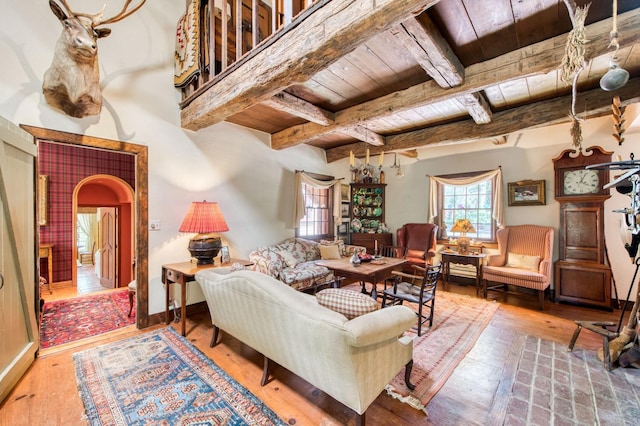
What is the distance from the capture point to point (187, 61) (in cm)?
304

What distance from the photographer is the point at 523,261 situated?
4.07 m

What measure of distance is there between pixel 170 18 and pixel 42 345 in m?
3.87

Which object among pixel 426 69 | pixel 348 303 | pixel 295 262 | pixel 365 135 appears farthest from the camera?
pixel 365 135

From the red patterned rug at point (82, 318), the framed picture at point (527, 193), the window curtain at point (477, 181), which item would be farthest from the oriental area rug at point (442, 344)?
the red patterned rug at point (82, 318)

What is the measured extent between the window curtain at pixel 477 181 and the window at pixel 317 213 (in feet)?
6.76

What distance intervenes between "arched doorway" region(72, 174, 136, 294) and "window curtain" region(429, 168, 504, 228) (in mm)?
5852

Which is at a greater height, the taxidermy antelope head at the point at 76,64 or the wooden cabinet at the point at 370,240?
the taxidermy antelope head at the point at 76,64

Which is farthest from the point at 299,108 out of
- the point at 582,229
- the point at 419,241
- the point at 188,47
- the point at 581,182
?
the point at 582,229

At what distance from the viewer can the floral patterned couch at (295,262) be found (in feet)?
11.6

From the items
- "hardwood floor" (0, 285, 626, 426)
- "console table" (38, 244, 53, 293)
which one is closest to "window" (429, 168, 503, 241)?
→ "hardwood floor" (0, 285, 626, 426)

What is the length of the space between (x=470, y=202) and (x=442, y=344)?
131 inches

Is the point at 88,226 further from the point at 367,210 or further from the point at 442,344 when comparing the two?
the point at 442,344

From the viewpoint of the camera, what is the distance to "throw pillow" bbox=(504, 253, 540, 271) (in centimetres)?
396

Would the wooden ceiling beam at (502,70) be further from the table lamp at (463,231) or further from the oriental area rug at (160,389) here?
the oriental area rug at (160,389)
